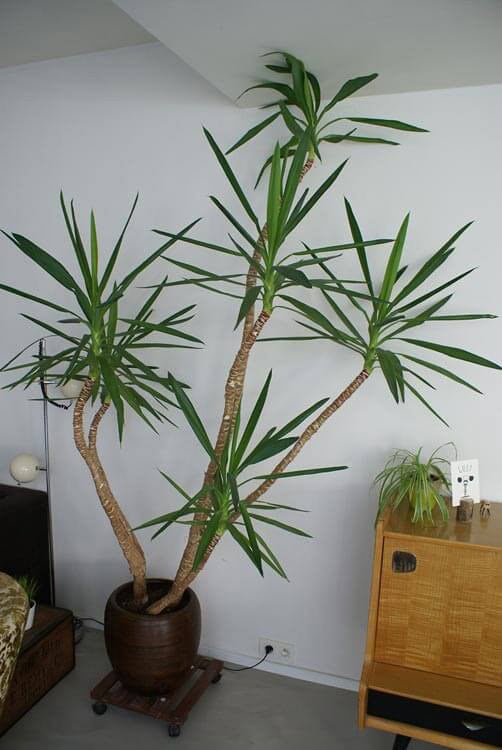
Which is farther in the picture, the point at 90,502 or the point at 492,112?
the point at 90,502

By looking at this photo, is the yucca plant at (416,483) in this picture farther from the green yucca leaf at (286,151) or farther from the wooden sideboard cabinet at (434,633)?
the green yucca leaf at (286,151)

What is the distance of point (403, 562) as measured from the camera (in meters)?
2.02

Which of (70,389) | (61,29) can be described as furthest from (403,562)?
(61,29)

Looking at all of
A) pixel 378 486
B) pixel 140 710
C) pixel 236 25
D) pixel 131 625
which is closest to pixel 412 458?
pixel 378 486

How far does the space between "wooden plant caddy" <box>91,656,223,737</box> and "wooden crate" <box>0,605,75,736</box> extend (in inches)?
9.1

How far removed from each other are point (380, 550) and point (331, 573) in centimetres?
69

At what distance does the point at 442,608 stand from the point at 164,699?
→ 117cm

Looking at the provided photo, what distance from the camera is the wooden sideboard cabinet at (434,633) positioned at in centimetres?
192

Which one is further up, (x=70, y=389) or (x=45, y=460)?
(x=70, y=389)

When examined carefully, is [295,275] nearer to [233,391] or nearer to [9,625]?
[233,391]

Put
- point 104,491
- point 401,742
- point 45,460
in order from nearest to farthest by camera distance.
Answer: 1. point 401,742
2. point 104,491
3. point 45,460

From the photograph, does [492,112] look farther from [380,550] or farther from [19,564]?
[19,564]

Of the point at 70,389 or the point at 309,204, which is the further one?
the point at 70,389

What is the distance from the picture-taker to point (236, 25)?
1793 millimetres
